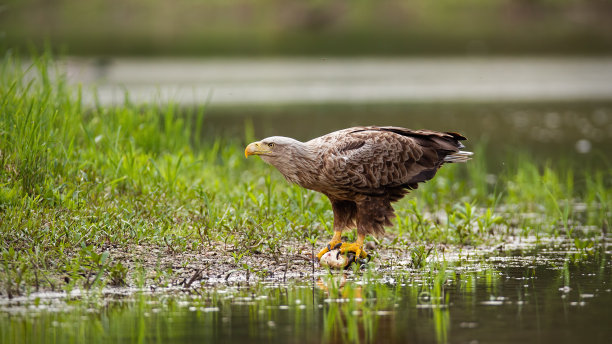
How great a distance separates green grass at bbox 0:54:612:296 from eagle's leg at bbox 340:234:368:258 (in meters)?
0.48

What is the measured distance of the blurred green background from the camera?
4050 centimetres

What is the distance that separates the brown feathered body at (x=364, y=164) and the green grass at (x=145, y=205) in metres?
0.58

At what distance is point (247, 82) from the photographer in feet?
95.0

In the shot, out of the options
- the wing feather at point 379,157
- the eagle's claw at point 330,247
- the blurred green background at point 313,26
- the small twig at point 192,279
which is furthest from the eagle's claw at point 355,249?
the blurred green background at point 313,26

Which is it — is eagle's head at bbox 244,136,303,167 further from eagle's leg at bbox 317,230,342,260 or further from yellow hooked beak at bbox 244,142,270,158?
eagle's leg at bbox 317,230,342,260

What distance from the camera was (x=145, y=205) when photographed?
8.27 metres

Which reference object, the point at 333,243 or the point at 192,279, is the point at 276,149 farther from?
the point at 192,279

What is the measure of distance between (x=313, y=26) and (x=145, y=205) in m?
48.0

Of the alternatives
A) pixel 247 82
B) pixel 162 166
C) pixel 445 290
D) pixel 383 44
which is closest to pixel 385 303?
pixel 445 290

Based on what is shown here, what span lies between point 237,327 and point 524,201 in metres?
6.02

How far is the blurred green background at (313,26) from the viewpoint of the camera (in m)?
40.5

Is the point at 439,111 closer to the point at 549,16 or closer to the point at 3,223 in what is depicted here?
the point at 3,223

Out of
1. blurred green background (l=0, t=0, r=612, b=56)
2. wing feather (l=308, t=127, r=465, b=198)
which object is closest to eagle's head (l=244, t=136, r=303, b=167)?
wing feather (l=308, t=127, r=465, b=198)

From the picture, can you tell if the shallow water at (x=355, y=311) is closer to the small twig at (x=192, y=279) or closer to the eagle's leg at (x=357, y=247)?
the small twig at (x=192, y=279)
